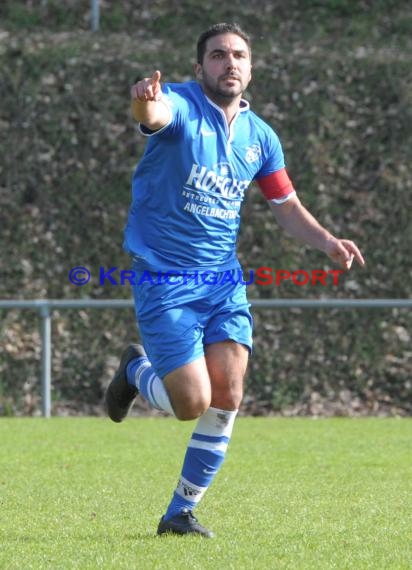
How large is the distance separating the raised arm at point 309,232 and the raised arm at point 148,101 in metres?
1.13

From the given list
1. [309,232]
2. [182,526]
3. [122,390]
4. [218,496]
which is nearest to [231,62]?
[309,232]

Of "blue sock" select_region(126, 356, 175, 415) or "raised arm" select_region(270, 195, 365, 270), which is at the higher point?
"raised arm" select_region(270, 195, 365, 270)

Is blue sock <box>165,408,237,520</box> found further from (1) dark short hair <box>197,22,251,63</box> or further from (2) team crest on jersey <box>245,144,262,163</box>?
(1) dark short hair <box>197,22,251,63</box>

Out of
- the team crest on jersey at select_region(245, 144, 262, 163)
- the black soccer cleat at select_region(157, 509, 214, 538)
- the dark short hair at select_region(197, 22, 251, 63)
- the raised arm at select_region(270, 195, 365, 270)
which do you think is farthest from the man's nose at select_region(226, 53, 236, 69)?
the black soccer cleat at select_region(157, 509, 214, 538)

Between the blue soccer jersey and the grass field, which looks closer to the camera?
the grass field

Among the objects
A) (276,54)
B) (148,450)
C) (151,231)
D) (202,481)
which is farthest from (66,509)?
(276,54)

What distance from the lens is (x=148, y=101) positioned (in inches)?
225

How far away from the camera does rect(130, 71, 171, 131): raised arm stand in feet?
18.7

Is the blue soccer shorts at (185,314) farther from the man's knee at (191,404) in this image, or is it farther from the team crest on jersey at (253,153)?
the team crest on jersey at (253,153)

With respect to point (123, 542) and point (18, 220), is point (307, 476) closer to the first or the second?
point (123, 542)

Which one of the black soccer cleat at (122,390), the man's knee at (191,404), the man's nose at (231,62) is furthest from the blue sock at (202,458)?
the man's nose at (231,62)

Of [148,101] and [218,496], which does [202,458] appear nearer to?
[218,496]

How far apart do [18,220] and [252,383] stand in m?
2.93

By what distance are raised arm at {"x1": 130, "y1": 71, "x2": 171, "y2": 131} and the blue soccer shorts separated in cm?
77
